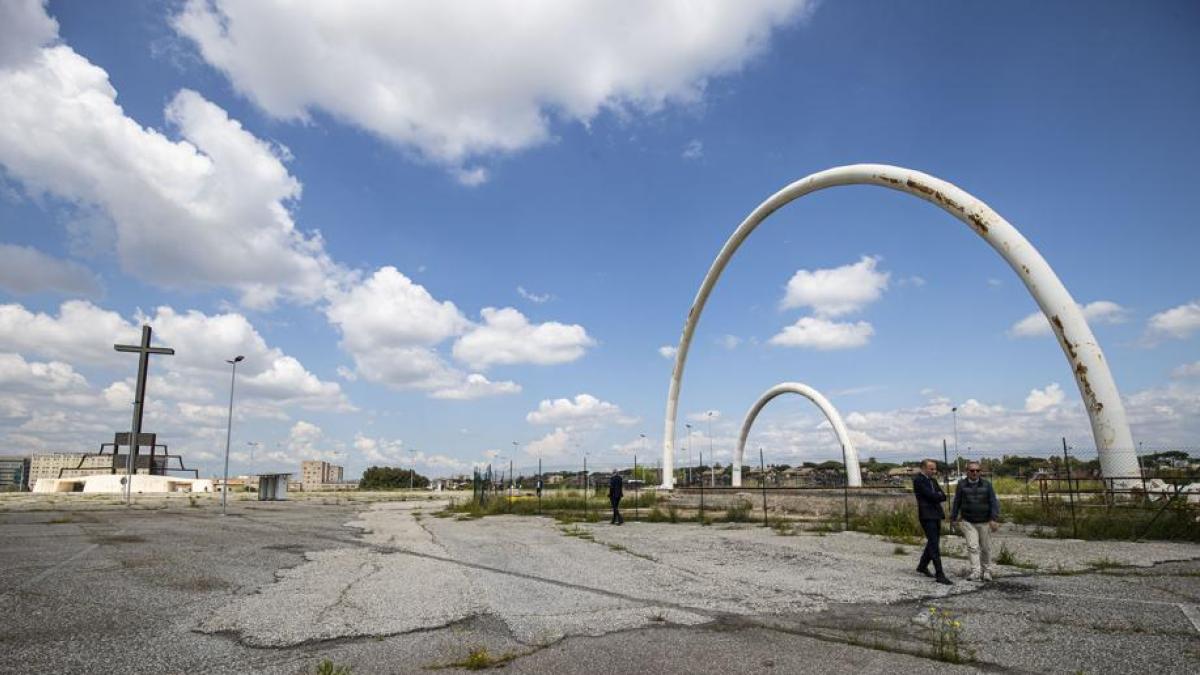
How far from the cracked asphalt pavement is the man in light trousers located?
0.46 metres

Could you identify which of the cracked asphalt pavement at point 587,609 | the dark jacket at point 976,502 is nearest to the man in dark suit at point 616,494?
the cracked asphalt pavement at point 587,609

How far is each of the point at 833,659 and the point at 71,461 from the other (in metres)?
242

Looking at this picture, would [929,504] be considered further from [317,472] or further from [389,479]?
[317,472]

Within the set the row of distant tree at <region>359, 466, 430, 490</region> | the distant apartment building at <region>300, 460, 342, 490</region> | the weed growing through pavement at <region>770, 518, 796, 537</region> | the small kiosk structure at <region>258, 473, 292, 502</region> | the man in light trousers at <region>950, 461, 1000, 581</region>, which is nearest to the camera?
the man in light trousers at <region>950, 461, 1000, 581</region>

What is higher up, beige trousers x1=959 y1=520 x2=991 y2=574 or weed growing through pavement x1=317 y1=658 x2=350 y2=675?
beige trousers x1=959 y1=520 x2=991 y2=574

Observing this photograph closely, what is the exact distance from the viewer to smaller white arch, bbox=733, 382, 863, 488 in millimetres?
48062

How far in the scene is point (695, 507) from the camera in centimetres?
3238

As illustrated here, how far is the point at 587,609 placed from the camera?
8695 mm

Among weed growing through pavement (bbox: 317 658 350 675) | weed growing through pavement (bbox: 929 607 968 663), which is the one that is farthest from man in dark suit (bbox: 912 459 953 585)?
weed growing through pavement (bbox: 317 658 350 675)

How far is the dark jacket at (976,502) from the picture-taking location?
35.4 ft

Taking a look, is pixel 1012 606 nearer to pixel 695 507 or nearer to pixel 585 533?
pixel 585 533

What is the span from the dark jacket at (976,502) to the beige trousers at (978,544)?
0.11 metres

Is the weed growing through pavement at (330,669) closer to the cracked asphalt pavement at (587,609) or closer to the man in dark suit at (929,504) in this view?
the cracked asphalt pavement at (587,609)

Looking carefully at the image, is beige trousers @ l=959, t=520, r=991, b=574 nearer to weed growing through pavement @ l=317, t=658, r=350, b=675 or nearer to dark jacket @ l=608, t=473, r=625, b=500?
weed growing through pavement @ l=317, t=658, r=350, b=675
